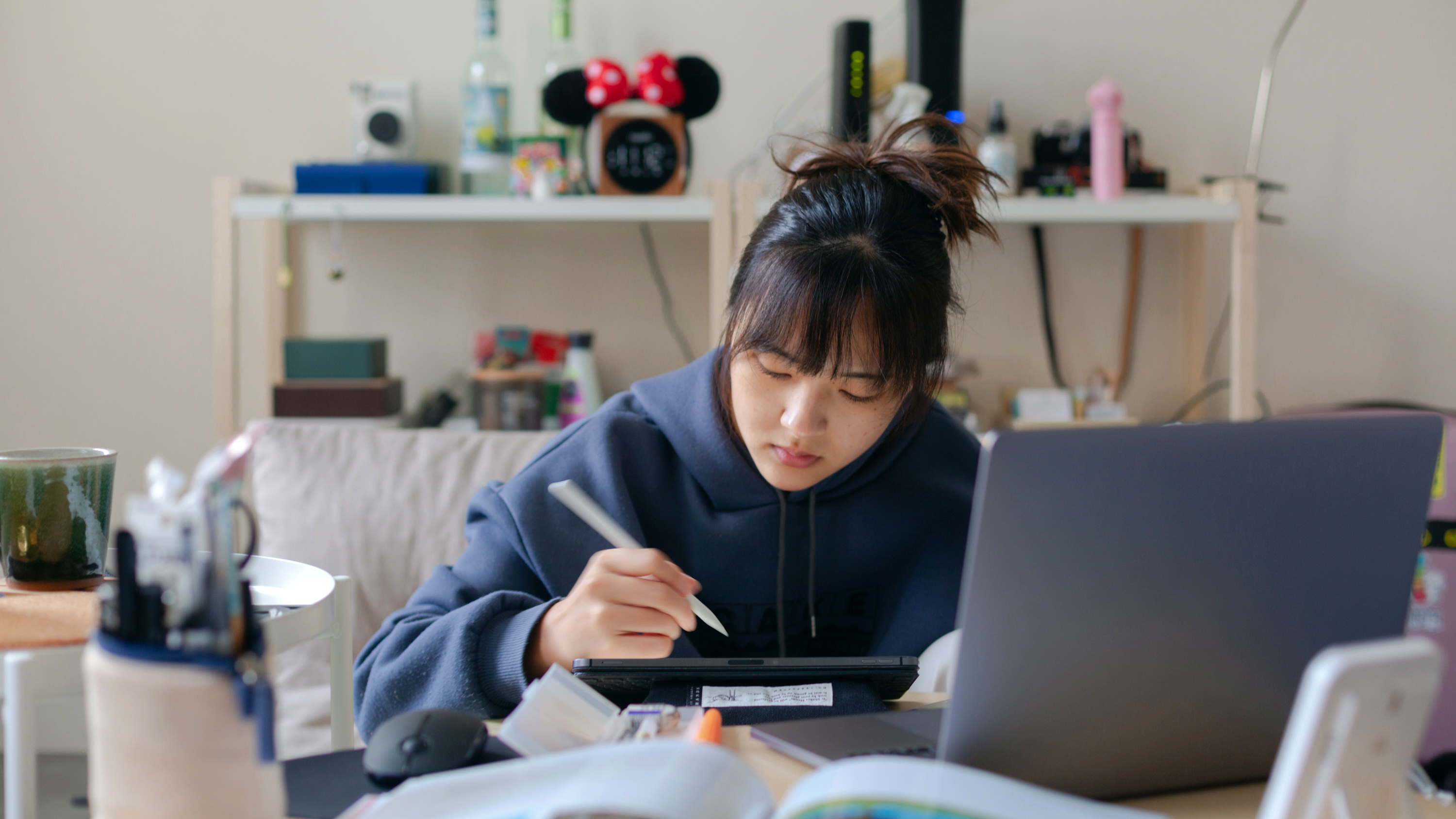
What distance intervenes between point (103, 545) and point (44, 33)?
1525 mm

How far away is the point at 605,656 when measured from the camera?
727mm

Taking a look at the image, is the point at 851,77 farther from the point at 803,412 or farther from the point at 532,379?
the point at 803,412

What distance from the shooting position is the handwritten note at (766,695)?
0.71 meters

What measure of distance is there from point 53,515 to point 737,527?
22.9 inches

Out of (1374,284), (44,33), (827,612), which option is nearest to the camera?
(827,612)

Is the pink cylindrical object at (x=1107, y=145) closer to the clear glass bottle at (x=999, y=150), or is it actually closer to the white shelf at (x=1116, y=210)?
the white shelf at (x=1116, y=210)

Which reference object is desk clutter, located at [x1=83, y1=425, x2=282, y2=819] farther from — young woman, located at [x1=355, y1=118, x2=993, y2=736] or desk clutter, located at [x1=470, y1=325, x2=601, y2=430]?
desk clutter, located at [x1=470, y1=325, x2=601, y2=430]

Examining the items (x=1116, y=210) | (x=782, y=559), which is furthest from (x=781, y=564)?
(x=1116, y=210)

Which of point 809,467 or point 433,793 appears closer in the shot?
point 433,793

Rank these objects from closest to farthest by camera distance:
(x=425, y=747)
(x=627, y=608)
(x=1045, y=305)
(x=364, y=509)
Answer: (x=425, y=747) < (x=627, y=608) < (x=364, y=509) < (x=1045, y=305)

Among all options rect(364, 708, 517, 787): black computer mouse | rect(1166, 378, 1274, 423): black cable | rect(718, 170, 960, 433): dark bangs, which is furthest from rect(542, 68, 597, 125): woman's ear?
rect(364, 708, 517, 787): black computer mouse

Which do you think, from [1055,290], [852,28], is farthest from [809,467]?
[1055,290]

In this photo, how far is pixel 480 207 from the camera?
166 cm

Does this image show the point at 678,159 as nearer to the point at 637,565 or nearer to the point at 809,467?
the point at 809,467
